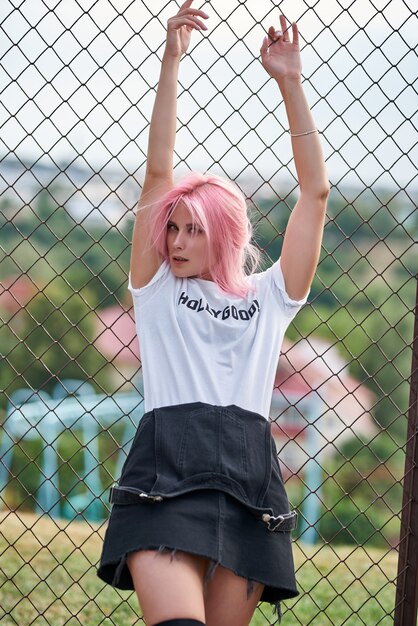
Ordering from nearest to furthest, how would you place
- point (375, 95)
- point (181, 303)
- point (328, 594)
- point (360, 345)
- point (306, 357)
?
point (181, 303) < point (328, 594) < point (375, 95) < point (306, 357) < point (360, 345)

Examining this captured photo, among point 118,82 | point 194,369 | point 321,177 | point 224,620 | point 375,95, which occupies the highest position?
point 375,95

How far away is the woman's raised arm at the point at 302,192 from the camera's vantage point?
2012mm

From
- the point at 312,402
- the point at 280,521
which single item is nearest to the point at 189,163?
the point at 280,521

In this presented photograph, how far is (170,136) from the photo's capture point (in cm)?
202

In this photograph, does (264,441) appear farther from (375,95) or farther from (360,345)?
(360,345)

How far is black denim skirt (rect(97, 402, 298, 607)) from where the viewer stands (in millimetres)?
1805

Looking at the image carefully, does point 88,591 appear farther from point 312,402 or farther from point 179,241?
point 312,402

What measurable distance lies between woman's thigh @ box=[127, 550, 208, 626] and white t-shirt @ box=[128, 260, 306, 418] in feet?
1.00

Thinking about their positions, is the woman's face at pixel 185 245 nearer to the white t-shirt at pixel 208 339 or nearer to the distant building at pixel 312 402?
the white t-shirt at pixel 208 339

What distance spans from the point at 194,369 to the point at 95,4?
104 cm

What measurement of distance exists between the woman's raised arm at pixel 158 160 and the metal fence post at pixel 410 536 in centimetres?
85

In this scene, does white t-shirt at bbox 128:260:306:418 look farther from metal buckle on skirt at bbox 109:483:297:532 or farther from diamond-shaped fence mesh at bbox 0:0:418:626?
diamond-shaped fence mesh at bbox 0:0:418:626

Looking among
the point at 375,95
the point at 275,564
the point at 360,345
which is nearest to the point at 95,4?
the point at 275,564

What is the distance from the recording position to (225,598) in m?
1.86
